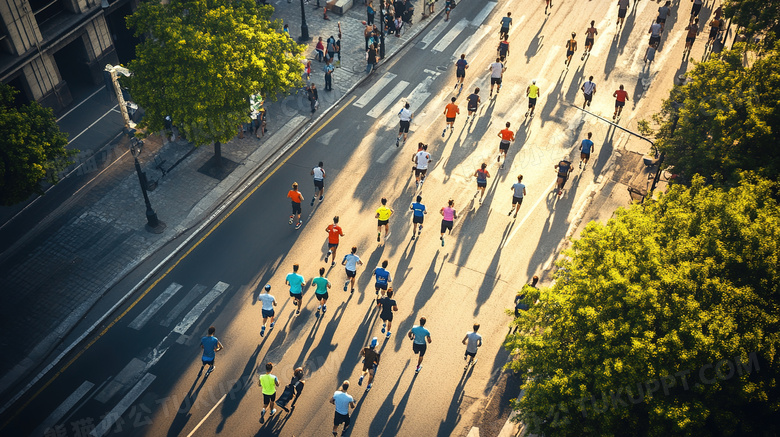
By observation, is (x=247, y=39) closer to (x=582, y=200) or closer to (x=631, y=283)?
(x=582, y=200)

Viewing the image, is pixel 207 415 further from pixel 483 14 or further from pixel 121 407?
pixel 483 14

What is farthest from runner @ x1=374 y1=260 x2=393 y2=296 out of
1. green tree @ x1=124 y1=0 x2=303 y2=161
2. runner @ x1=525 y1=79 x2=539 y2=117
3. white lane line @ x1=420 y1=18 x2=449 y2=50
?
white lane line @ x1=420 y1=18 x2=449 y2=50

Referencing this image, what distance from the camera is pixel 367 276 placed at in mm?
24172

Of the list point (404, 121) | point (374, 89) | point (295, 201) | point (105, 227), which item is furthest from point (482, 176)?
point (105, 227)

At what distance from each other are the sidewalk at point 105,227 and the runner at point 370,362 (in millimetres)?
9430

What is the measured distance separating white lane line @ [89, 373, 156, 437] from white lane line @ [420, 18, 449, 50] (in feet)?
74.8

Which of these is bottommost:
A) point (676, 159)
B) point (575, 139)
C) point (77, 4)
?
point (575, 139)

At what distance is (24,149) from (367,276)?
1209 centimetres

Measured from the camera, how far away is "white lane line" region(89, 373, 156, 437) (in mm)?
19391

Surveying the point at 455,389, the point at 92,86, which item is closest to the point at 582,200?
the point at 455,389

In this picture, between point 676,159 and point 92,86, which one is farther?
point 92,86

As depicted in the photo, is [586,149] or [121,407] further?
[586,149]

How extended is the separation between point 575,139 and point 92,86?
22.7 m

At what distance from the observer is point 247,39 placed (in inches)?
1014
